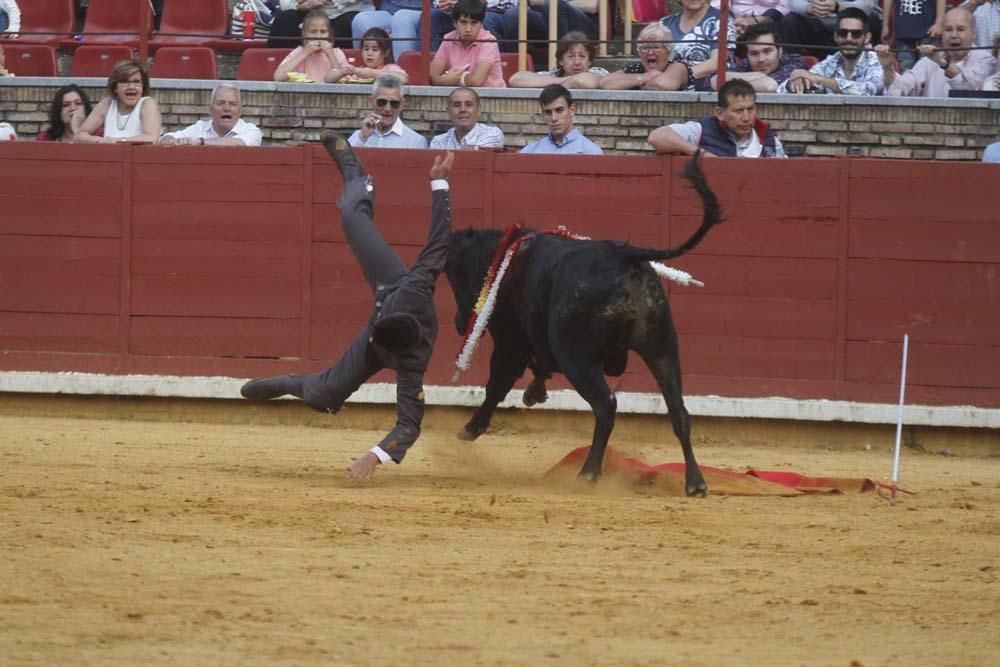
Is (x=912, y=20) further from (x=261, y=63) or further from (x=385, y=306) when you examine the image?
(x=385, y=306)

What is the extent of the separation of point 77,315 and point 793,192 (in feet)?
15.6

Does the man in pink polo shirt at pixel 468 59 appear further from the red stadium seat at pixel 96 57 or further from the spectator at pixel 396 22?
the red stadium seat at pixel 96 57

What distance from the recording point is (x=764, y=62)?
36.7 feet

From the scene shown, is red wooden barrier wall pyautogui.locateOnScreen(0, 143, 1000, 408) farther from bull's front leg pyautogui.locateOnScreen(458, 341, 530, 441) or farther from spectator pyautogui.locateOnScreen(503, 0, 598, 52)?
bull's front leg pyautogui.locateOnScreen(458, 341, 530, 441)

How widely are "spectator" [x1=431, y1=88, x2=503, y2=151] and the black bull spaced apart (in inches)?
114

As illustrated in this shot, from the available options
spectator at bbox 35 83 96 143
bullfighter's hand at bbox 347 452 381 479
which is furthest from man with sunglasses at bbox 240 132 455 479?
spectator at bbox 35 83 96 143

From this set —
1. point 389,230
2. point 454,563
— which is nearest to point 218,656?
point 454,563

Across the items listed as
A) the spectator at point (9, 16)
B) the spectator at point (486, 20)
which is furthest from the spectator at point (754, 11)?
the spectator at point (9, 16)

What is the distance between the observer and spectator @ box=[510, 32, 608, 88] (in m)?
11.2

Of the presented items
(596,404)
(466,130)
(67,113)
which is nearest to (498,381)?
(596,404)

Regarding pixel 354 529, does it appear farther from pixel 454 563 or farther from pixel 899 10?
pixel 899 10

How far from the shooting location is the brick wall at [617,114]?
36.1 ft

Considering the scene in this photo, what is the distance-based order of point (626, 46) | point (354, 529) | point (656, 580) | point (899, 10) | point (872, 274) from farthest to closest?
1. point (626, 46)
2. point (899, 10)
3. point (872, 274)
4. point (354, 529)
5. point (656, 580)

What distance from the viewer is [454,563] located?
5.52m
